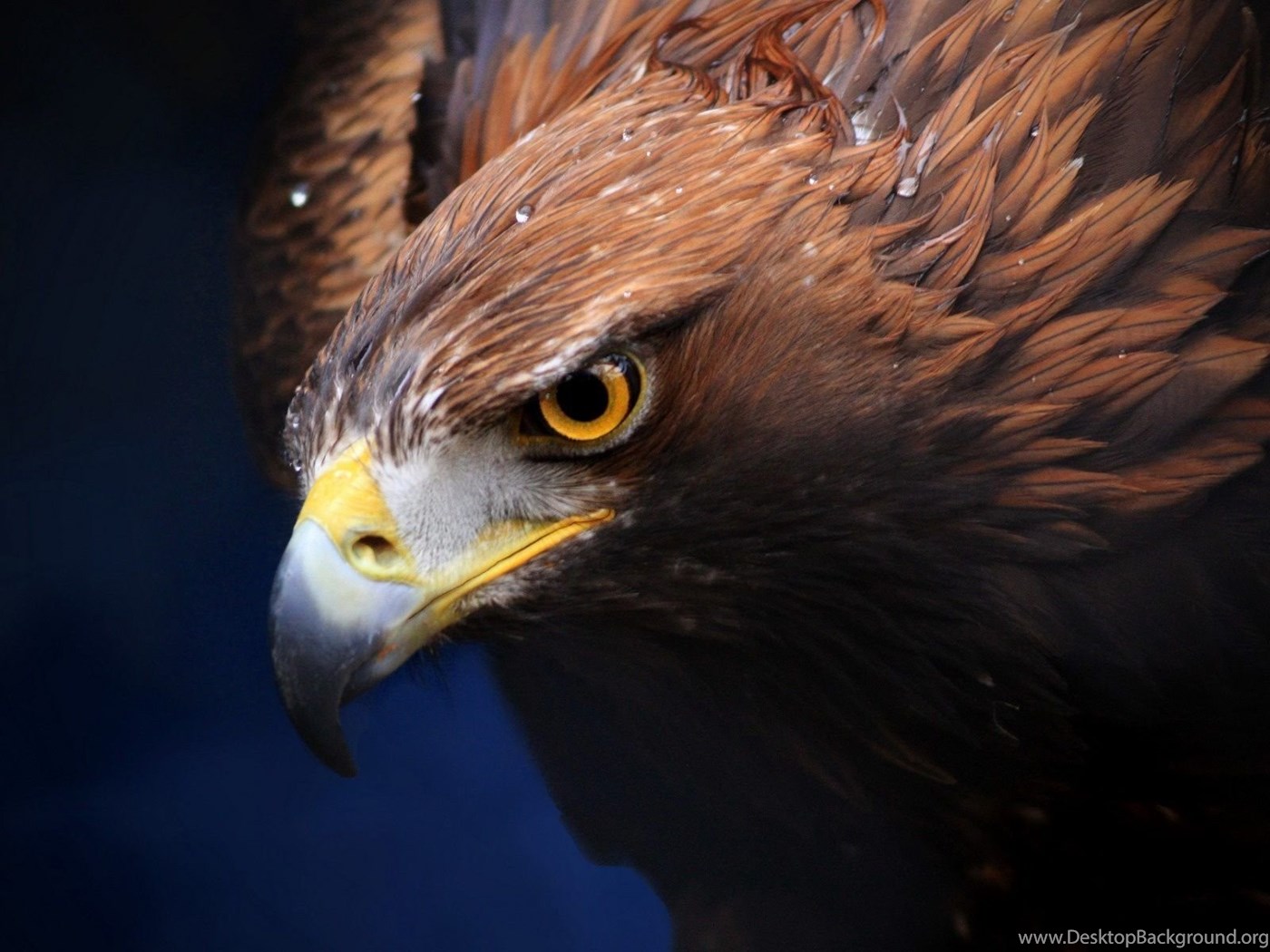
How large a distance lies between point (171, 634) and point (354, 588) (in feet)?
1.63

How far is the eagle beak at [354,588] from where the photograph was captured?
60 cm

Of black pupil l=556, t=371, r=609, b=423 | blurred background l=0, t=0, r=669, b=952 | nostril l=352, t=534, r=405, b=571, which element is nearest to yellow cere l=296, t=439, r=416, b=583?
nostril l=352, t=534, r=405, b=571

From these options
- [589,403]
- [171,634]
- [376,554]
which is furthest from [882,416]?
[171,634]

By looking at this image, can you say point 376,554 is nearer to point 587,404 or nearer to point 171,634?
point 587,404

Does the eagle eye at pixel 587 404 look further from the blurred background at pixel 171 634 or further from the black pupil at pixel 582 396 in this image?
the blurred background at pixel 171 634

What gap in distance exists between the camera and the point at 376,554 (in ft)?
2.02

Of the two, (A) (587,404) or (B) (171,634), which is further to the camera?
(B) (171,634)

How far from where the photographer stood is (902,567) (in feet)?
2.15

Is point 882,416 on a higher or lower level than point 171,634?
lower

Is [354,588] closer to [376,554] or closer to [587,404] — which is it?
[376,554]

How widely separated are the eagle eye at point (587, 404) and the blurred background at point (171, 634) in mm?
303

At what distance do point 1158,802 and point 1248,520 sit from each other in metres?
0.19

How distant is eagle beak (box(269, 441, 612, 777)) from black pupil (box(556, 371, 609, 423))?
2.6 inches

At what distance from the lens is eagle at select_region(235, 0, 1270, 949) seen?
591 millimetres
